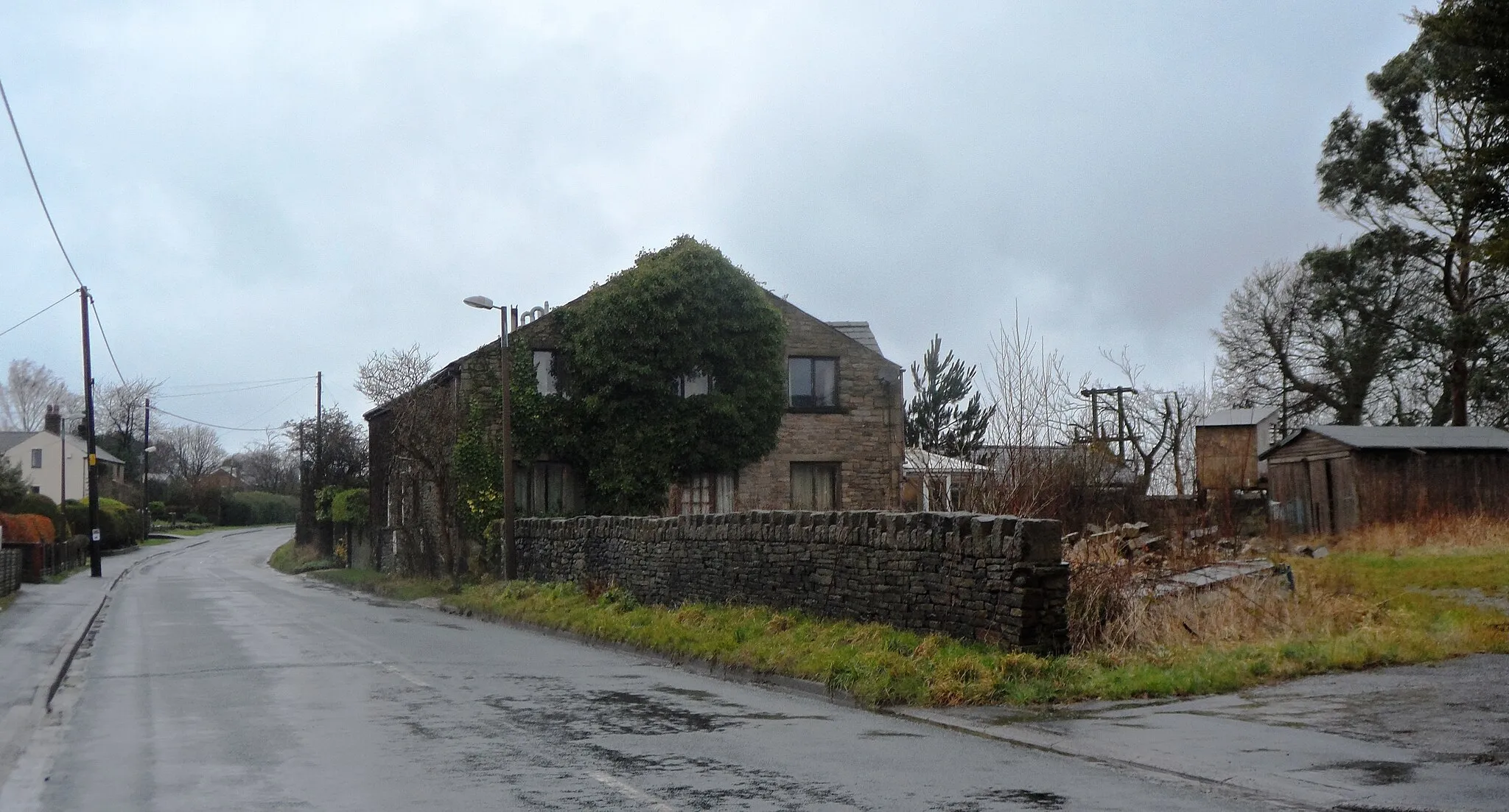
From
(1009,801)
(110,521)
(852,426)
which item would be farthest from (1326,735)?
(110,521)

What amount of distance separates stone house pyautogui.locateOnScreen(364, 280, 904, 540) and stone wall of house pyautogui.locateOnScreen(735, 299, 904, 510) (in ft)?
0.07

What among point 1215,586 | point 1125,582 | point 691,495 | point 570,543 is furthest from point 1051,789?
point 691,495

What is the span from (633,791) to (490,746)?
2.04 metres

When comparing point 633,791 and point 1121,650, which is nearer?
point 633,791

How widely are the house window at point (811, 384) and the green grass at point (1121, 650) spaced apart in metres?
16.4

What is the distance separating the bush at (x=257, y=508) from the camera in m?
95.1

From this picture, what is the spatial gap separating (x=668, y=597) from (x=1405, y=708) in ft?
40.3

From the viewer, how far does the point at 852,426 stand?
113ft

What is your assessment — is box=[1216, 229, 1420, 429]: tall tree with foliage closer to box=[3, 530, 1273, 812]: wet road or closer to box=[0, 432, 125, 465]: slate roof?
box=[3, 530, 1273, 812]: wet road

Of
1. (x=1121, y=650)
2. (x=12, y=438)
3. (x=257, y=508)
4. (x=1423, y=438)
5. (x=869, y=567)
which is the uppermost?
(x=12, y=438)

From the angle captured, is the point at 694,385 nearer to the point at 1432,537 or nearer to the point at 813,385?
the point at 813,385

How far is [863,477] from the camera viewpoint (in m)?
34.4

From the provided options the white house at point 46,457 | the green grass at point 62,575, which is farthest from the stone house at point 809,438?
the white house at point 46,457

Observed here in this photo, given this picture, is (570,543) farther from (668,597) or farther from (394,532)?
(394,532)
